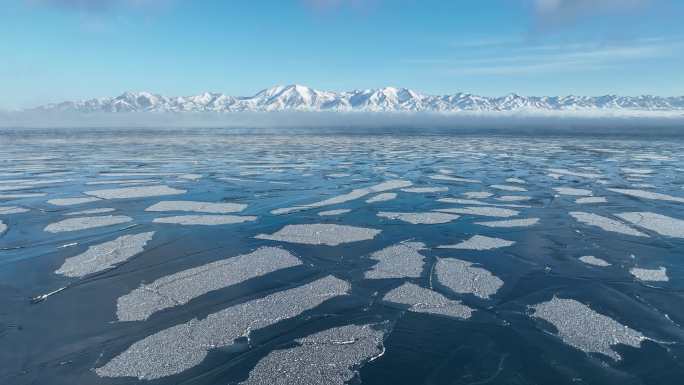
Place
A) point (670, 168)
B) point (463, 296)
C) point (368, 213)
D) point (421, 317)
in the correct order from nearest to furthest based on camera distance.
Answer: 1. point (421, 317)
2. point (463, 296)
3. point (368, 213)
4. point (670, 168)

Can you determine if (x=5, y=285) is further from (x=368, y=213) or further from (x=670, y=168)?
(x=670, y=168)

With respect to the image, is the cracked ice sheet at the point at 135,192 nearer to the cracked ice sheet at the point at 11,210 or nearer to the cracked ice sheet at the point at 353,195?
the cracked ice sheet at the point at 11,210

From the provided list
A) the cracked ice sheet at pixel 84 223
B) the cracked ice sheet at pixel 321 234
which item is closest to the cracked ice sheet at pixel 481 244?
the cracked ice sheet at pixel 321 234

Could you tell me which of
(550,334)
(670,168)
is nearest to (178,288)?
(550,334)

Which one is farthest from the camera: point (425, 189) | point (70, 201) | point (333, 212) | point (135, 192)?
point (425, 189)

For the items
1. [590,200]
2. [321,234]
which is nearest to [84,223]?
[321,234]

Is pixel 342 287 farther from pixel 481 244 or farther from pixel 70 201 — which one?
pixel 70 201
